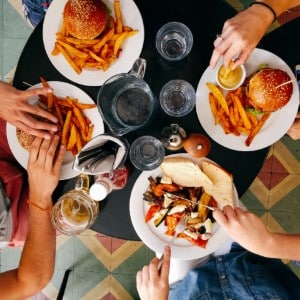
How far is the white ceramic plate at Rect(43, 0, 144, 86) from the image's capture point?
155 cm

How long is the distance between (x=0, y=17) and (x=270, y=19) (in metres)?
1.66

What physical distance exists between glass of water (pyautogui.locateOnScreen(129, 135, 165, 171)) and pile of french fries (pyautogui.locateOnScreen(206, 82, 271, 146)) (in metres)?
0.24

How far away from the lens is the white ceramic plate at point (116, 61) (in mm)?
1551

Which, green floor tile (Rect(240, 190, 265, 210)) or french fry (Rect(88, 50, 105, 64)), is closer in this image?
french fry (Rect(88, 50, 105, 64))

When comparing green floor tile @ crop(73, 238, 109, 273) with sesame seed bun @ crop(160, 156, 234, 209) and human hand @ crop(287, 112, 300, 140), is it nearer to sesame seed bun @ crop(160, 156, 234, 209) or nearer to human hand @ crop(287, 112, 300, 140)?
sesame seed bun @ crop(160, 156, 234, 209)

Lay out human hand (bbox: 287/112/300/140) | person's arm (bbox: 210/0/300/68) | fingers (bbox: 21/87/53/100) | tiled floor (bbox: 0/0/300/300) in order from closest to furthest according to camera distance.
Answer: person's arm (bbox: 210/0/300/68) → fingers (bbox: 21/87/53/100) → human hand (bbox: 287/112/300/140) → tiled floor (bbox: 0/0/300/300)

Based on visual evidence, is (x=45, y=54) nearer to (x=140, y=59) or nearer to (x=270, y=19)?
(x=140, y=59)

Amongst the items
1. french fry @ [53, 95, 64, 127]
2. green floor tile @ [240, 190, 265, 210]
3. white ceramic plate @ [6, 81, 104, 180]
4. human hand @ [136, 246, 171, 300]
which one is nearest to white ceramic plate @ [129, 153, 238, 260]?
human hand @ [136, 246, 171, 300]

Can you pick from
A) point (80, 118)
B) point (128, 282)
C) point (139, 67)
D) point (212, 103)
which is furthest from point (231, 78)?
point (128, 282)

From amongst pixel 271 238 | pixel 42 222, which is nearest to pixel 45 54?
pixel 42 222

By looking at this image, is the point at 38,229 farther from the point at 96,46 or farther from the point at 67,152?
the point at 96,46

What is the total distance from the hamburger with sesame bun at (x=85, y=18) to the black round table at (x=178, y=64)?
14cm

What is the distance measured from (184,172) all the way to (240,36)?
0.53 m

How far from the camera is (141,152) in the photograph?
160 cm
